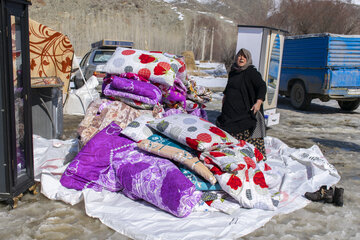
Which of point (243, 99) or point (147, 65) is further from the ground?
point (147, 65)

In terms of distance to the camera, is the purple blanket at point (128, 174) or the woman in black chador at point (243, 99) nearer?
the purple blanket at point (128, 174)

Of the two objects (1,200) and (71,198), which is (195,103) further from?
(1,200)

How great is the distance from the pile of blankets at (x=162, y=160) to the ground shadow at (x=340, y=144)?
2.20 m

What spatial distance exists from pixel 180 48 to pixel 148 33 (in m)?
3.54

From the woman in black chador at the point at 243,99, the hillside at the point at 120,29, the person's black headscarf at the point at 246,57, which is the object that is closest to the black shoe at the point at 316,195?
the woman in black chador at the point at 243,99

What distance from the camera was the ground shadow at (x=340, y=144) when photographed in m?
5.50

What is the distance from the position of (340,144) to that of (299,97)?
4034 millimetres

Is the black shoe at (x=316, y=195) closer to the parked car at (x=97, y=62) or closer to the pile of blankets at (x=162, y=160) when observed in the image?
the pile of blankets at (x=162, y=160)

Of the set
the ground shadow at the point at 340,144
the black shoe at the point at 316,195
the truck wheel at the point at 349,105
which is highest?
the truck wheel at the point at 349,105

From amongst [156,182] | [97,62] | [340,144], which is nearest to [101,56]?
Result: [97,62]

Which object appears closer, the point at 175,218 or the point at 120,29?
the point at 175,218

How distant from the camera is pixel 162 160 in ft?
10.6

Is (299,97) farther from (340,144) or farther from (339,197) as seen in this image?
(339,197)

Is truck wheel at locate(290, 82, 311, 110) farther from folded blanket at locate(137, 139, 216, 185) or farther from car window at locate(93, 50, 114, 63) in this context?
folded blanket at locate(137, 139, 216, 185)
